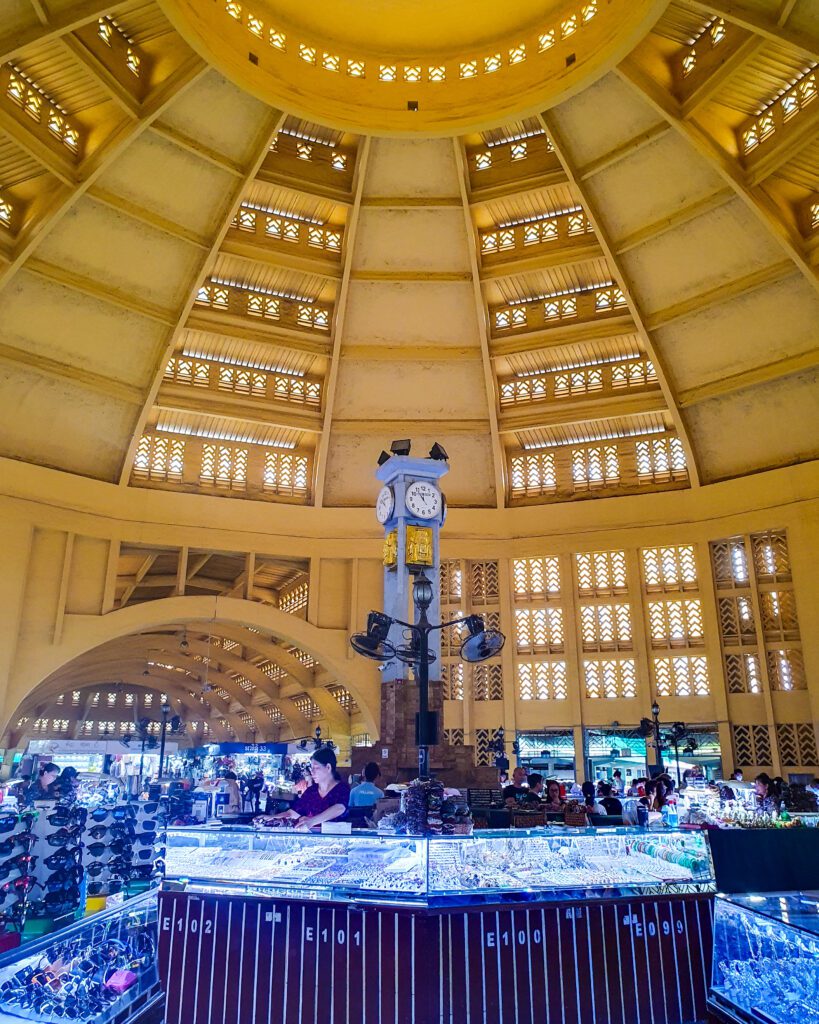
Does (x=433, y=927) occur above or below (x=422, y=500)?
below

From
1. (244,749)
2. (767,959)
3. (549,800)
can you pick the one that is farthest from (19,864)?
(244,749)

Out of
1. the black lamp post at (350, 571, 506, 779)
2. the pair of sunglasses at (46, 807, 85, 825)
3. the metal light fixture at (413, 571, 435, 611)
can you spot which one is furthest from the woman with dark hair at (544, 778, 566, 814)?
the pair of sunglasses at (46, 807, 85, 825)

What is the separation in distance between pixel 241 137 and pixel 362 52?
314 cm

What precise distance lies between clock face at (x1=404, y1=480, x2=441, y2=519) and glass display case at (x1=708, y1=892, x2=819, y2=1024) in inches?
431

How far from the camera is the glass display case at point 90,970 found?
398cm

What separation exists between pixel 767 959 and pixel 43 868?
793 centimetres

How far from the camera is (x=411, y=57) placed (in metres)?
17.2

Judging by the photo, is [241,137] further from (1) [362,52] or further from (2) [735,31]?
(2) [735,31]

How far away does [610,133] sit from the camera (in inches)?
706

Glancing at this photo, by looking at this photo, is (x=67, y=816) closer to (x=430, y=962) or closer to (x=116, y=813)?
(x=116, y=813)

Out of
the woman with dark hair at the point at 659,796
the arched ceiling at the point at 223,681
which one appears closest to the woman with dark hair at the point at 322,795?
the woman with dark hair at the point at 659,796

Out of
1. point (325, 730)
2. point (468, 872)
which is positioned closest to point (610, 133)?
point (468, 872)

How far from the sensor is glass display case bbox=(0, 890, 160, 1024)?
398 cm

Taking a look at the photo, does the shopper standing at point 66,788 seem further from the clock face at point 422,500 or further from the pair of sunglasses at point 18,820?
the clock face at point 422,500
